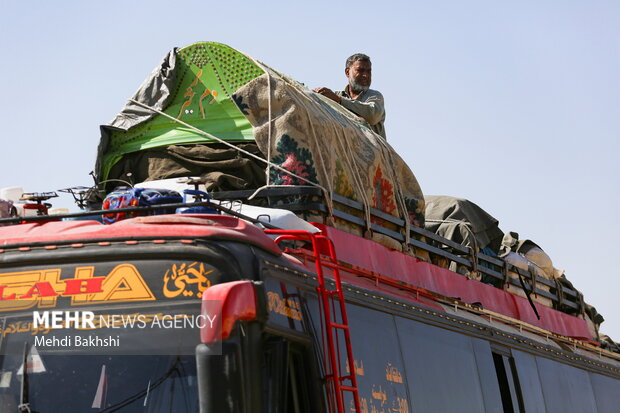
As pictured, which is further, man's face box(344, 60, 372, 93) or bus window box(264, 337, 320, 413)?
man's face box(344, 60, 372, 93)

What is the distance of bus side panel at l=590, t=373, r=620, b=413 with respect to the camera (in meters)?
11.3

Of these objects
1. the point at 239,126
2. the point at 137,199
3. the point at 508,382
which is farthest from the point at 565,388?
the point at 137,199

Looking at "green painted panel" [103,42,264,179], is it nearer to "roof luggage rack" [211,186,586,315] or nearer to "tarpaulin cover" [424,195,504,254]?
"roof luggage rack" [211,186,586,315]

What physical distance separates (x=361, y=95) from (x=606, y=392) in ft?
14.8

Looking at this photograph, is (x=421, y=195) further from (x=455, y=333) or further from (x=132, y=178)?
(x=132, y=178)

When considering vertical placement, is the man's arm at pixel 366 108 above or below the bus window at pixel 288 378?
above

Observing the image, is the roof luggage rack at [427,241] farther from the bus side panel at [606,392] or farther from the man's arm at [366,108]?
the man's arm at [366,108]

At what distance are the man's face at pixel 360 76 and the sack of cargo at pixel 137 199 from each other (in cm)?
434

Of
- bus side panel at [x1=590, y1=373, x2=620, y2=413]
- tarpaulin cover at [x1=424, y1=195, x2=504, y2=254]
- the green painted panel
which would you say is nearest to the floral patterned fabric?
the green painted panel

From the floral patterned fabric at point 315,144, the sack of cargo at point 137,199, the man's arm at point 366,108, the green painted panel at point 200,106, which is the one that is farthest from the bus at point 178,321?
the man's arm at point 366,108

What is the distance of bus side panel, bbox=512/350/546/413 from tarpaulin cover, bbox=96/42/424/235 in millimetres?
1853

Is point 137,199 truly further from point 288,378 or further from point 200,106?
point 200,106

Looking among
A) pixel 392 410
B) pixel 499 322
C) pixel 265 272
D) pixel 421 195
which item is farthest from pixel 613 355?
pixel 265 272

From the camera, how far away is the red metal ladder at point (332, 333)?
5.50 m
